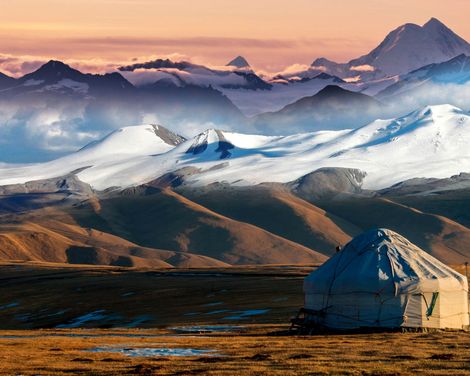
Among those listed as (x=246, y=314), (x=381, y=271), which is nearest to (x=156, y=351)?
(x=381, y=271)

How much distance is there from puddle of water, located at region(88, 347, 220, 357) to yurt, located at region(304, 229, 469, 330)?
15197 millimetres

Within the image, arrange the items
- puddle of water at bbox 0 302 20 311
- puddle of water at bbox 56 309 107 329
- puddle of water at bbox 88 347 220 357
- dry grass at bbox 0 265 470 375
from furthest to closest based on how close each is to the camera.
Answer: puddle of water at bbox 0 302 20 311 < puddle of water at bbox 56 309 107 329 < puddle of water at bbox 88 347 220 357 < dry grass at bbox 0 265 470 375

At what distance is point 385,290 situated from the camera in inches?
2776

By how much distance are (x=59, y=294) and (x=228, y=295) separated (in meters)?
38.0

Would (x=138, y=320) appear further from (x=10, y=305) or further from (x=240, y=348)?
(x=10, y=305)

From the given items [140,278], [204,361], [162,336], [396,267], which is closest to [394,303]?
[396,267]

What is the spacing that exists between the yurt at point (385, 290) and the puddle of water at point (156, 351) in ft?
49.9

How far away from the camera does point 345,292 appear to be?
71875 mm

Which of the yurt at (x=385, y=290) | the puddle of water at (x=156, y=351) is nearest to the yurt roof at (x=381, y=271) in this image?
the yurt at (x=385, y=290)

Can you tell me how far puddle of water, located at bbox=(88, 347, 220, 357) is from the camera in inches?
2255

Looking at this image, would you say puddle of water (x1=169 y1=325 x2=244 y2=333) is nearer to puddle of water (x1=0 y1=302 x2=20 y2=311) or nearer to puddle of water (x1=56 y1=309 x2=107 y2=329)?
puddle of water (x1=56 y1=309 x2=107 y2=329)

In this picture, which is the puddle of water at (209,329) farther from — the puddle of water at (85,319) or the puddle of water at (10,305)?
the puddle of water at (10,305)

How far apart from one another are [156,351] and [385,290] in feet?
55.9

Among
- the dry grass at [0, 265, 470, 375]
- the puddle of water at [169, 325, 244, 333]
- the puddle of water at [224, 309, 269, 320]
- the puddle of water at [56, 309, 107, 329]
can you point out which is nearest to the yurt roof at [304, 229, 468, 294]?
the dry grass at [0, 265, 470, 375]
